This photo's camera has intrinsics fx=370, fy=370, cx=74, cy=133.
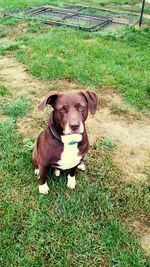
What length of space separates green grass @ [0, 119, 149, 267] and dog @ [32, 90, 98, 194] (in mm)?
201

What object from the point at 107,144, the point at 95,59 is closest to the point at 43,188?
the point at 107,144

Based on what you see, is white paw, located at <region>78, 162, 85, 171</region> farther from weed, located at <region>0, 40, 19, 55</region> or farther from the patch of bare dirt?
weed, located at <region>0, 40, 19, 55</region>

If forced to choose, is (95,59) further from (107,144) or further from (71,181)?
(71,181)

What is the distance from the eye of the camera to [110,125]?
5.02 m

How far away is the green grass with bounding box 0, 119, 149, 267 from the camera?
3.09m

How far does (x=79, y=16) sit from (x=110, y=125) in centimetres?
538

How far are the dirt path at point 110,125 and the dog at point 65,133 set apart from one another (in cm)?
88

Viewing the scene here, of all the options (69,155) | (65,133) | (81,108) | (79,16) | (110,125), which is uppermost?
(81,108)

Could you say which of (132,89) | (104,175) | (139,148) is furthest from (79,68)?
(104,175)

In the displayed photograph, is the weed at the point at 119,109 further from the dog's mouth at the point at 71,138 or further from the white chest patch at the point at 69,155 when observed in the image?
the dog's mouth at the point at 71,138

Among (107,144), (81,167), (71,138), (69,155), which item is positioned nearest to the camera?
(71,138)

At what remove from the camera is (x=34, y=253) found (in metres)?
3.10

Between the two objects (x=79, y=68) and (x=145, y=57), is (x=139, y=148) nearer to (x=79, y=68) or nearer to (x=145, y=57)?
(x=79, y=68)

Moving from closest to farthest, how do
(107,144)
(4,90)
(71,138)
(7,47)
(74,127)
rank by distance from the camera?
(74,127)
(71,138)
(107,144)
(4,90)
(7,47)
